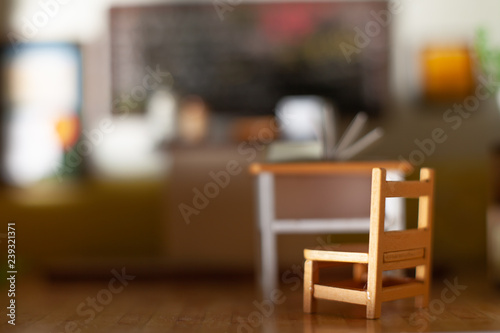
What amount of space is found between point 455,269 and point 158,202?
1.79 metres

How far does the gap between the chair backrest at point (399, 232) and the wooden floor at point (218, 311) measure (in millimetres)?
209

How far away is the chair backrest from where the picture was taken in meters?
2.34

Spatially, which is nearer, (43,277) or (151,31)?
(43,277)

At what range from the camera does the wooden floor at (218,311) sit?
232 cm

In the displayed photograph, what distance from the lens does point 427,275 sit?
8.64 feet

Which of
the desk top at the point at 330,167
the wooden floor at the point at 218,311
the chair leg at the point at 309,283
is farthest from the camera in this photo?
the desk top at the point at 330,167

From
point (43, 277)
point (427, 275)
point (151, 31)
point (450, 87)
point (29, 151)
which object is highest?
point (151, 31)

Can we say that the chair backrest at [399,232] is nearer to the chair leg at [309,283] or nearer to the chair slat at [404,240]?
the chair slat at [404,240]

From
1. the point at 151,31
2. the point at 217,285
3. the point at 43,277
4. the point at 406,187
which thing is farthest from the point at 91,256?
the point at 406,187

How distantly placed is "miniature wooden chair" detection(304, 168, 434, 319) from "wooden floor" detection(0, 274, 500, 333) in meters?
0.08

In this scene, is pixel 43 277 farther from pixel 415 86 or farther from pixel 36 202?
pixel 415 86

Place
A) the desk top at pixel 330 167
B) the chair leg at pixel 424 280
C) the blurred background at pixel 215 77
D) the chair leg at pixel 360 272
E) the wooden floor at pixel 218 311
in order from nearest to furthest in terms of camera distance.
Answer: the wooden floor at pixel 218 311, the chair leg at pixel 424 280, the chair leg at pixel 360 272, the desk top at pixel 330 167, the blurred background at pixel 215 77

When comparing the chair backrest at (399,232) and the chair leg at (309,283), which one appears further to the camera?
the chair leg at (309,283)

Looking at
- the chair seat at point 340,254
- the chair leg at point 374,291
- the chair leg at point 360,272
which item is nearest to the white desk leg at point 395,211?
the chair leg at point 360,272
